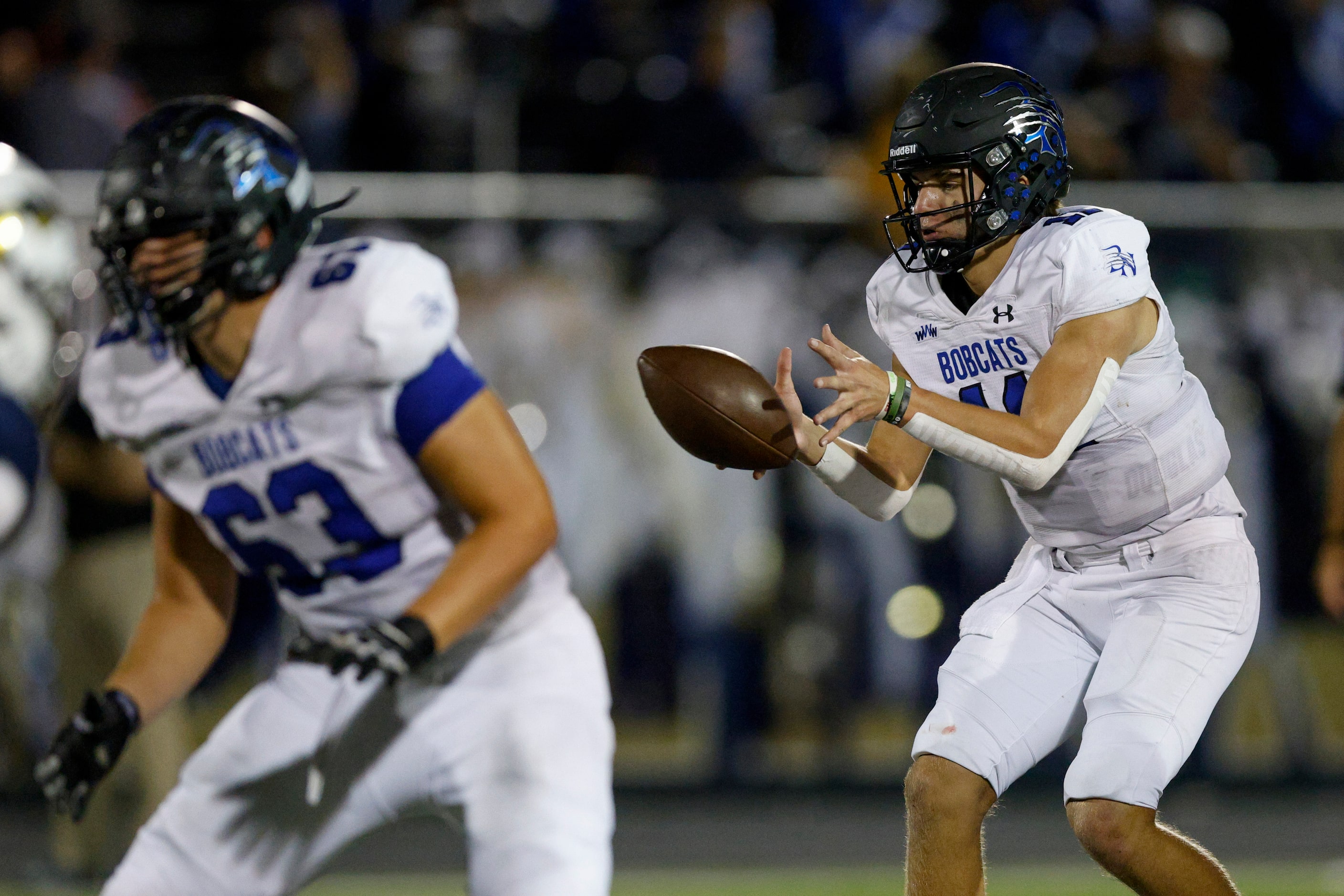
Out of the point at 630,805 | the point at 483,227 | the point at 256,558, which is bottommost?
the point at 630,805

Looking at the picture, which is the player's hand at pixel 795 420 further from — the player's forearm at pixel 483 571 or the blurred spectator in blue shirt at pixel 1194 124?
the blurred spectator in blue shirt at pixel 1194 124

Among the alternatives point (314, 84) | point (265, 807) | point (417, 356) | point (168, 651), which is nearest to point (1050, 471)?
point (417, 356)

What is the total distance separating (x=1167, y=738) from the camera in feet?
8.80

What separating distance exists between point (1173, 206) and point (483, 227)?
2666mm

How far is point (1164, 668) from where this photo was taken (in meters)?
2.74

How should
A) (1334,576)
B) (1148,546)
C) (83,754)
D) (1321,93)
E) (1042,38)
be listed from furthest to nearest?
1. (1042,38)
2. (1321,93)
3. (1334,576)
4. (1148,546)
5. (83,754)

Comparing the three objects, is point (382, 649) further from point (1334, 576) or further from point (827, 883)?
point (827, 883)

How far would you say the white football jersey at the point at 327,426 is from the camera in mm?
2621

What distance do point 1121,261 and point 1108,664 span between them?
0.69m

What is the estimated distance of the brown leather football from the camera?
2.72 m

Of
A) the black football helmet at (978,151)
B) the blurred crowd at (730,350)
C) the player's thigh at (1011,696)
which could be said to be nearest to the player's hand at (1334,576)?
the player's thigh at (1011,696)

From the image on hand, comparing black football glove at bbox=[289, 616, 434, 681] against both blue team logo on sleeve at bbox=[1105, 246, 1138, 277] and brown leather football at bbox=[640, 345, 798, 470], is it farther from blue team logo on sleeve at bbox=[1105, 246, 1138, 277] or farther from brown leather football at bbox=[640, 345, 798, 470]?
blue team logo on sleeve at bbox=[1105, 246, 1138, 277]

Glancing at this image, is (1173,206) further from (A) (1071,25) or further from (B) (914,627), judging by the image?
(B) (914,627)

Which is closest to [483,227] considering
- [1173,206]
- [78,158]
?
[78,158]
